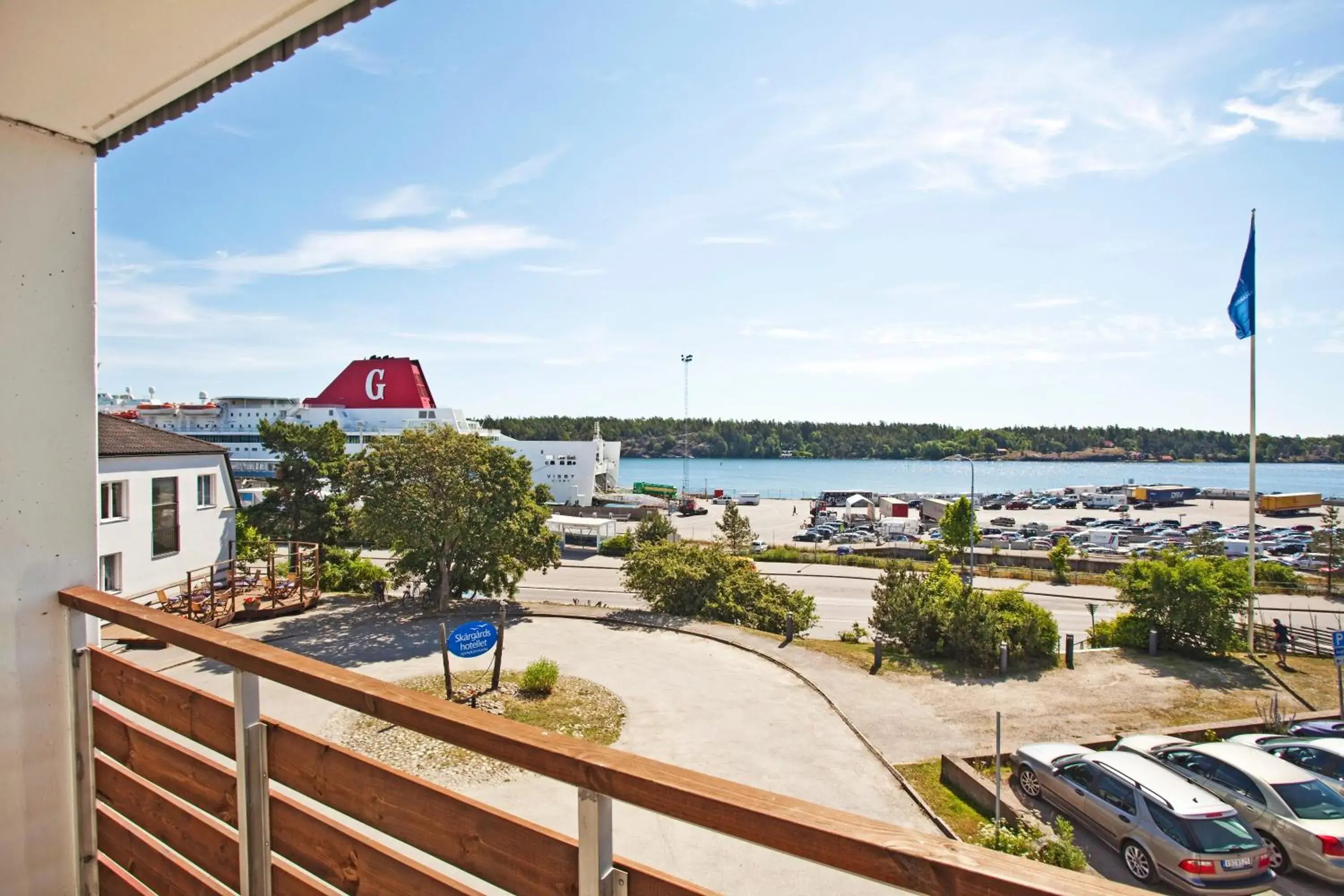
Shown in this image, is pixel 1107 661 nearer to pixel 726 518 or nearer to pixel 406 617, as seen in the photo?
pixel 406 617

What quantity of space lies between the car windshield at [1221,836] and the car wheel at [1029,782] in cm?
230

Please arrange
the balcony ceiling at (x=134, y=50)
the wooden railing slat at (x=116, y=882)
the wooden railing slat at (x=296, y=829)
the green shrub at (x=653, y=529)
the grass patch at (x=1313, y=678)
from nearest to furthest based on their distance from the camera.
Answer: the wooden railing slat at (x=296, y=829) → the balcony ceiling at (x=134, y=50) → the wooden railing slat at (x=116, y=882) → the grass patch at (x=1313, y=678) → the green shrub at (x=653, y=529)

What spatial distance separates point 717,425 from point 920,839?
179967mm

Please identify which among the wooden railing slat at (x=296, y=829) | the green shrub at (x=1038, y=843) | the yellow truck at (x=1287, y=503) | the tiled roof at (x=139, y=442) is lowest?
the yellow truck at (x=1287, y=503)

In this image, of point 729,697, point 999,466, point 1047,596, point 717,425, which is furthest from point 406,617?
point 999,466

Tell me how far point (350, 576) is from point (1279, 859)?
22552 millimetres

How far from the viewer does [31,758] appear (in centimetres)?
253

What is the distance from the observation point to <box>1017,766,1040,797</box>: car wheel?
32.2 feet

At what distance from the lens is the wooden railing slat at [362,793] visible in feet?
4.38

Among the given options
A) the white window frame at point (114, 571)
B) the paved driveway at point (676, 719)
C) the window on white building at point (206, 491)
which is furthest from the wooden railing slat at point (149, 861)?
the window on white building at point (206, 491)

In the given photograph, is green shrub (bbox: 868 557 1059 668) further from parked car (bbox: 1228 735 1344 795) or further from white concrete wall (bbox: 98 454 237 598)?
white concrete wall (bbox: 98 454 237 598)

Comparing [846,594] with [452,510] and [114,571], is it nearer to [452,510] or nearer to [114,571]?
[452,510]

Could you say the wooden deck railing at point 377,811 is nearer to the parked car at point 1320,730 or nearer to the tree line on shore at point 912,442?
the parked car at point 1320,730

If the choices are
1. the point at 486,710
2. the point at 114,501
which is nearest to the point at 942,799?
the point at 486,710
